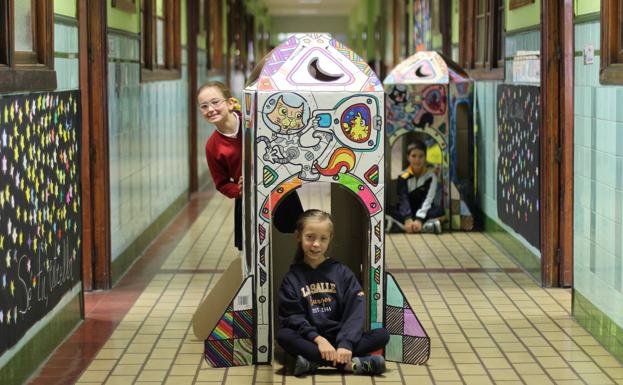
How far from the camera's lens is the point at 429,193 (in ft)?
33.3

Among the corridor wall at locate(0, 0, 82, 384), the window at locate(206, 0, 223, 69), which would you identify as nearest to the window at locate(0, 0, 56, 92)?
the corridor wall at locate(0, 0, 82, 384)

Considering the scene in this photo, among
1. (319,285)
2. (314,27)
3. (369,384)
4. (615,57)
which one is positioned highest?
(314,27)

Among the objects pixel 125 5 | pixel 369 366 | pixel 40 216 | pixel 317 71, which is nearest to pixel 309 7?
pixel 125 5

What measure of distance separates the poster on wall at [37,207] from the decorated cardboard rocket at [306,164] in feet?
2.85

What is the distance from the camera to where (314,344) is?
511cm

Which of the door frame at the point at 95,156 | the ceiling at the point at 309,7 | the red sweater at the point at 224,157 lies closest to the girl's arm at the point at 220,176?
the red sweater at the point at 224,157

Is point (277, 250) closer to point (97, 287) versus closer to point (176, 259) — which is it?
point (97, 287)

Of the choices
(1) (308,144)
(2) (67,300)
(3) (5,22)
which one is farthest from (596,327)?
(3) (5,22)

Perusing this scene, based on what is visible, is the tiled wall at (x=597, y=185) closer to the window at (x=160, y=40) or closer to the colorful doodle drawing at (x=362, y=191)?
the colorful doodle drawing at (x=362, y=191)

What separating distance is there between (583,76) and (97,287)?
325cm

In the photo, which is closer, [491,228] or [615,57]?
[615,57]

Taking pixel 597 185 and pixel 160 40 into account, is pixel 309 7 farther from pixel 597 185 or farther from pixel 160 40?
pixel 597 185

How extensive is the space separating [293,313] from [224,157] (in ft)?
3.12

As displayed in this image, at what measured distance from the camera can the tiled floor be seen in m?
5.17
